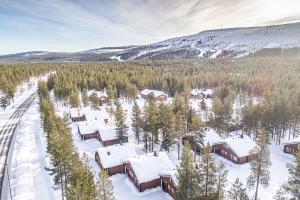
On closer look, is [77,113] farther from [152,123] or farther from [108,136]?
[152,123]

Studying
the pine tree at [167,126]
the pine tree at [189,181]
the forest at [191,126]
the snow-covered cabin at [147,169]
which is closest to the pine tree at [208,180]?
the forest at [191,126]

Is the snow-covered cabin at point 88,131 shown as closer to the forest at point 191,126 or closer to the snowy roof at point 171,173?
the forest at point 191,126

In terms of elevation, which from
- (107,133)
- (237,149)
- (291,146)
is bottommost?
(291,146)

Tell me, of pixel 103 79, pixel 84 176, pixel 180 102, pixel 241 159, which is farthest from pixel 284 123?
pixel 103 79

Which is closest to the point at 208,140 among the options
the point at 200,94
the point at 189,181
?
the point at 189,181

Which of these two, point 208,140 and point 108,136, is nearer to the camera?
point 208,140

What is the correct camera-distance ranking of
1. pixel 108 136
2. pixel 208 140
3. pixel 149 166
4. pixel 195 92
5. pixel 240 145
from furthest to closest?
pixel 195 92, pixel 108 136, pixel 208 140, pixel 240 145, pixel 149 166
